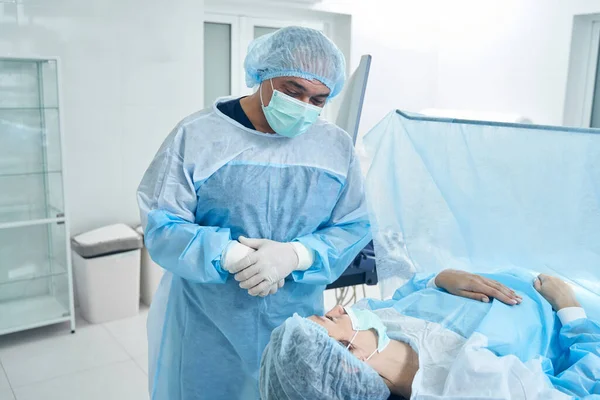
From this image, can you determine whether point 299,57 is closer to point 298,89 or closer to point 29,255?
point 298,89

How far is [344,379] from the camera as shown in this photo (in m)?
0.98

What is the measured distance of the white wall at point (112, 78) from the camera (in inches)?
106

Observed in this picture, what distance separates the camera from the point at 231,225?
1357mm

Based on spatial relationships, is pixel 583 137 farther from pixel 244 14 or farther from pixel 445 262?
pixel 244 14

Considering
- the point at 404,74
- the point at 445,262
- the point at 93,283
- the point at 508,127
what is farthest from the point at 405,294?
the point at 404,74

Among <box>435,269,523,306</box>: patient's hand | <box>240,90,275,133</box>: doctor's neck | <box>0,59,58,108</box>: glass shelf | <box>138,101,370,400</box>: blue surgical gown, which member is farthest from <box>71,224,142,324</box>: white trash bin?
<box>435,269,523,306</box>: patient's hand

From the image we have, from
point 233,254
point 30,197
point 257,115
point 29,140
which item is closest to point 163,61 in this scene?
point 29,140

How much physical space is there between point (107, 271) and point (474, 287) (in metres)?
2.04

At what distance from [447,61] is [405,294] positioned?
3322 millimetres

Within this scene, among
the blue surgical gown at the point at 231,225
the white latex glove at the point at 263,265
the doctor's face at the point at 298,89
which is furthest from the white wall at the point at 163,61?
the white latex glove at the point at 263,265

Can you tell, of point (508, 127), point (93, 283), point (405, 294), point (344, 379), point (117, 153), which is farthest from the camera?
point (117, 153)

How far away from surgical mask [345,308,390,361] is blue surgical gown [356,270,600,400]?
0.16m

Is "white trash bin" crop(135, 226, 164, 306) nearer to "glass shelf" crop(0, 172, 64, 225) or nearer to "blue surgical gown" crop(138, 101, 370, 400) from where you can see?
"glass shelf" crop(0, 172, 64, 225)

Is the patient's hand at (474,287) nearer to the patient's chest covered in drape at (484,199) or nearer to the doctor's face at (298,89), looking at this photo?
the patient's chest covered in drape at (484,199)
